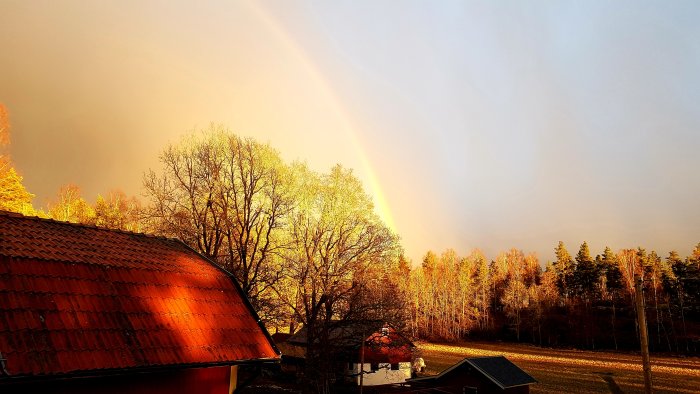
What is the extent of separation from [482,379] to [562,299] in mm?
74379

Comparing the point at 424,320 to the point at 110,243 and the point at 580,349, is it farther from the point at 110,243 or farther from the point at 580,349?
the point at 110,243

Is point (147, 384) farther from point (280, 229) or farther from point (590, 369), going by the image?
point (590, 369)

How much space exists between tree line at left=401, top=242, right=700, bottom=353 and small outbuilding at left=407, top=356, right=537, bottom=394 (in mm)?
35027

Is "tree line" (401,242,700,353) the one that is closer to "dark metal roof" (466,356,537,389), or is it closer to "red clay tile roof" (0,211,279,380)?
"dark metal roof" (466,356,537,389)

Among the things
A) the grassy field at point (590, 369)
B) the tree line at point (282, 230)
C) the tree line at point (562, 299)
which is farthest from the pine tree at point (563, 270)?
the tree line at point (282, 230)

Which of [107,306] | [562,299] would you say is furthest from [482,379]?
[562,299]

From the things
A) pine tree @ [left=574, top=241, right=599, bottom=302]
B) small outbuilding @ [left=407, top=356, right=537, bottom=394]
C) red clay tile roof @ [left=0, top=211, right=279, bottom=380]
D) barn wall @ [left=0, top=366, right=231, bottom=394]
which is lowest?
small outbuilding @ [left=407, top=356, right=537, bottom=394]

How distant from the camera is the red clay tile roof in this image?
754 cm

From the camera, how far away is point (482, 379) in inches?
1038

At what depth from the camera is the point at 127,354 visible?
8477 mm

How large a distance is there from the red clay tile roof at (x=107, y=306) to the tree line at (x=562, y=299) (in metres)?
54.2

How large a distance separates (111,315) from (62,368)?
142 centimetres

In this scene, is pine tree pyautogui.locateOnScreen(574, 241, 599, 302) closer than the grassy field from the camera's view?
No

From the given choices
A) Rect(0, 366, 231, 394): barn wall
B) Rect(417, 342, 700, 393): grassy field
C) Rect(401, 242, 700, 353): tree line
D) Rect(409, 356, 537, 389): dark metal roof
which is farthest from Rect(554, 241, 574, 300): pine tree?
Rect(0, 366, 231, 394): barn wall
